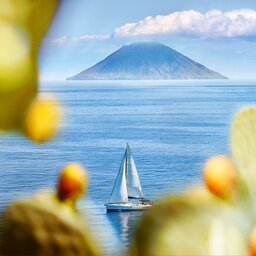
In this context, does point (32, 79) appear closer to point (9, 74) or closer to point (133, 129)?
point (9, 74)

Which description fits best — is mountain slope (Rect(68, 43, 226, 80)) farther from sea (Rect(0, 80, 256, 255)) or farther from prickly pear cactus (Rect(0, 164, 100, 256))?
prickly pear cactus (Rect(0, 164, 100, 256))

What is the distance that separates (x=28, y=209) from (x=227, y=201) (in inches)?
3.8

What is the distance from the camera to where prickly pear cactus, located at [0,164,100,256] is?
30 centimetres

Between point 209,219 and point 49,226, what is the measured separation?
8cm

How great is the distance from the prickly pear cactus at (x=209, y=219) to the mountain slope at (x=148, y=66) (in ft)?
2.22

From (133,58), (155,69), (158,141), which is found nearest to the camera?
(133,58)

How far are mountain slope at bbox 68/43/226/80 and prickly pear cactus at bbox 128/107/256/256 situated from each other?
0.68m

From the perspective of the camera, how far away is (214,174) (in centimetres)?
31

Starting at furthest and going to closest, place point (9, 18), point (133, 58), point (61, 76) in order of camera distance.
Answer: point (133, 58), point (61, 76), point (9, 18)

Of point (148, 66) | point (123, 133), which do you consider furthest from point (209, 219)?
point (123, 133)

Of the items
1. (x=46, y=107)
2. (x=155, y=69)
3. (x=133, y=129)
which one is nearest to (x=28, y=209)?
(x=46, y=107)

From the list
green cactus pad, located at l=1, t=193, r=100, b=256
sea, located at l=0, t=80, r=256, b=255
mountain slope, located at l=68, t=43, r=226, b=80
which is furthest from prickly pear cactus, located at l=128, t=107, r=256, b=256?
sea, located at l=0, t=80, r=256, b=255

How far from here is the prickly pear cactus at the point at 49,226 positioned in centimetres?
30

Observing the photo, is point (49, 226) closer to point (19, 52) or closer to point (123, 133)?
point (19, 52)
